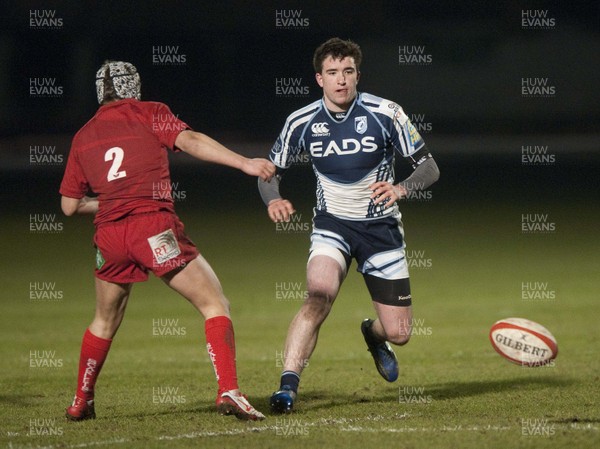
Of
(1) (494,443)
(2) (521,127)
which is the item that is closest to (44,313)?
(1) (494,443)

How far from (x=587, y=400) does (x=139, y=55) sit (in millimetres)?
25803

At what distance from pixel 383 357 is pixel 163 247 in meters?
2.47

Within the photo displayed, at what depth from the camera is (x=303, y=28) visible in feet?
110

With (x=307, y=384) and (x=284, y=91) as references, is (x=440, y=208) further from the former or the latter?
(x=307, y=384)

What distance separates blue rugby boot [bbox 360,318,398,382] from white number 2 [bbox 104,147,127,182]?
2644 mm

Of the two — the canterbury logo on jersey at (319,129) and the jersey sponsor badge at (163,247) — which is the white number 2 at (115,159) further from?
the canterbury logo on jersey at (319,129)

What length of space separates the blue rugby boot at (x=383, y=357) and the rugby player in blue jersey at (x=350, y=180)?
44 cm

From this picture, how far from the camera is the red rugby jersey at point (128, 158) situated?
6.92 metres

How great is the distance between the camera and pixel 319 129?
25.7 ft

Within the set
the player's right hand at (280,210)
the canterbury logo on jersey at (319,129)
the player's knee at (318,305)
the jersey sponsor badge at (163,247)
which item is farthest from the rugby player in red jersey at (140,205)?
the canterbury logo on jersey at (319,129)

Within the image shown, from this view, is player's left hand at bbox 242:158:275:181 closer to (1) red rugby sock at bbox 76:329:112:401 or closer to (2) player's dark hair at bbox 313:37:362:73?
(2) player's dark hair at bbox 313:37:362:73

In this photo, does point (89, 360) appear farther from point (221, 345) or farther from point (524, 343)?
point (524, 343)

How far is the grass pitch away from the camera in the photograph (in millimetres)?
6656

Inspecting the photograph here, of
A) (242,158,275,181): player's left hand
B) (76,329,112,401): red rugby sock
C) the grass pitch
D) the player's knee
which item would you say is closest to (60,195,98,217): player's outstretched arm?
(76,329,112,401): red rugby sock
